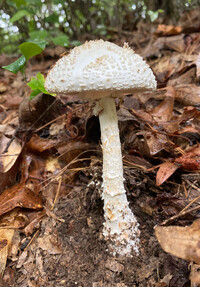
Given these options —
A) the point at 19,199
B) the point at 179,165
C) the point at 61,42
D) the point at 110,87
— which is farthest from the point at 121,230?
the point at 61,42

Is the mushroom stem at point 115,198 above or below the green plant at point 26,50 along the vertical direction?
below

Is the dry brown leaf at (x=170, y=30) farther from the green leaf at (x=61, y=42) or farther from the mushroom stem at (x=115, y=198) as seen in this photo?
the mushroom stem at (x=115, y=198)

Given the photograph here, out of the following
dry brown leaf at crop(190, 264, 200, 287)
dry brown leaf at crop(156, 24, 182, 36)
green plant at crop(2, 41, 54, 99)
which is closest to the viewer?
dry brown leaf at crop(190, 264, 200, 287)

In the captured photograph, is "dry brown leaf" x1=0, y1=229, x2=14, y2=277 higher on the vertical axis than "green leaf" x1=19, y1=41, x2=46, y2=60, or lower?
lower

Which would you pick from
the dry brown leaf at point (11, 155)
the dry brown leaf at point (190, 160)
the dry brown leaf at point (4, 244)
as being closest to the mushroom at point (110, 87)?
the dry brown leaf at point (190, 160)

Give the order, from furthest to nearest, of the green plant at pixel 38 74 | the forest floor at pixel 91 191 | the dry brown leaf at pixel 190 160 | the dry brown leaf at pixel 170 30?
the dry brown leaf at pixel 170 30
the green plant at pixel 38 74
the dry brown leaf at pixel 190 160
the forest floor at pixel 91 191

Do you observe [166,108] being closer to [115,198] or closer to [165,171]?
[165,171]

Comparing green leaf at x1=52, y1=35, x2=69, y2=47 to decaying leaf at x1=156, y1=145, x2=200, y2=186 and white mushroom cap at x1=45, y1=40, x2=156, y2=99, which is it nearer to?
white mushroom cap at x1=45, y1=40, x2=156, y2=99

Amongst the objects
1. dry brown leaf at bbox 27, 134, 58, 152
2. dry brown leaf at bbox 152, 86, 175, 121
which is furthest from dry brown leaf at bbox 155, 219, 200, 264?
dry brown leaf at bbox 27, 134, 58, 152
